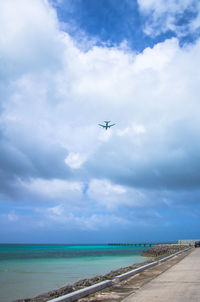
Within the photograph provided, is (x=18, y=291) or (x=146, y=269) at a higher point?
(x=146, y=269)

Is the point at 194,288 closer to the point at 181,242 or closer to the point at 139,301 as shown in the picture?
the point at 139,301

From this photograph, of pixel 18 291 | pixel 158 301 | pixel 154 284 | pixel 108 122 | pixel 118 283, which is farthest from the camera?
pixel 108 122

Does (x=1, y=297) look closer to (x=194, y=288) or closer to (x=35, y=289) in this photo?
(x=35, y=289)

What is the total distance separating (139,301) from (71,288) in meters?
4.50

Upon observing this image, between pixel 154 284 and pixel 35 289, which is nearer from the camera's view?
pixel 154 284

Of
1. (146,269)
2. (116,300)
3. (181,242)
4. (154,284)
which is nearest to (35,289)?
(146,269)

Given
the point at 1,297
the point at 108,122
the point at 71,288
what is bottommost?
the point at 1,297

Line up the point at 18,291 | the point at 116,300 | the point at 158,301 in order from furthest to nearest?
the point at 18,291
the point at 116,300
the point at 158,301

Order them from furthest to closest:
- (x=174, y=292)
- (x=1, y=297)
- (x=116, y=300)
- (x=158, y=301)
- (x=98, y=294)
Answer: (x=1, y=297)
(x=98, y=294)
(x=174, y=292)
(x=116, y=300)
(x=158, y=301)

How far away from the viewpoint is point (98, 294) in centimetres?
1062

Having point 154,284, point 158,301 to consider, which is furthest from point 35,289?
point 158,301

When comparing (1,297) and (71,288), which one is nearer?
(71,288)

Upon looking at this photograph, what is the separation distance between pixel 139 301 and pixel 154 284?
3.59 meters

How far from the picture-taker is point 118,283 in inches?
514
